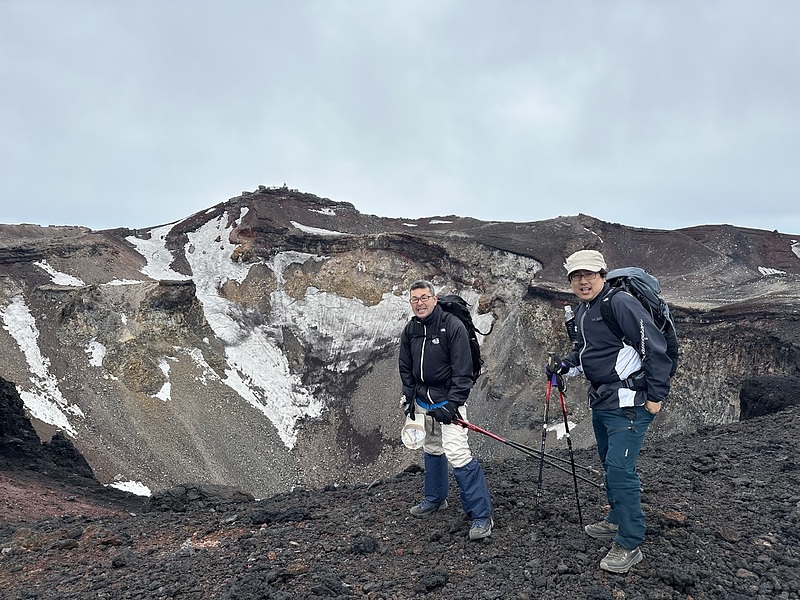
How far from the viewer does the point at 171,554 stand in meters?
5.36

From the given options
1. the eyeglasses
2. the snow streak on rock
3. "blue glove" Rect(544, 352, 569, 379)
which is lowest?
the snow streak on rock

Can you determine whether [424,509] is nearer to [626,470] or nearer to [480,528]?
[480,528]

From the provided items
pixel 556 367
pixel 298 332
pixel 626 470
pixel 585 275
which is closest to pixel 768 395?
pixel 556 367

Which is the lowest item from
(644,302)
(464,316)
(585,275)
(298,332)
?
(298,332)

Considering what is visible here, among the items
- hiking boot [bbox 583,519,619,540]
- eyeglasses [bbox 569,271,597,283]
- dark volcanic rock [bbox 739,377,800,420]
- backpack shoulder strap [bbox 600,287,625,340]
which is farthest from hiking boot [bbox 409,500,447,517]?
dark volcanic rock [bbox 739,377,800,420]

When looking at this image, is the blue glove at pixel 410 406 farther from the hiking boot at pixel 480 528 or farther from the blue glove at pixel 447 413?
the hiking boot at pixel 480 528

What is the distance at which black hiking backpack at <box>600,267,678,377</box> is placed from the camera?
4.22 meters

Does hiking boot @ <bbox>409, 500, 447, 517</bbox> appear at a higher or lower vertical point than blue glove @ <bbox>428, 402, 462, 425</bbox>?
lower

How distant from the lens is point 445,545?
5.03 metres

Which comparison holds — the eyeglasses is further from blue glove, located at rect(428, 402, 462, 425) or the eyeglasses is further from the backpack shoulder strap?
blue glove, located at rect(428, 402, 462, 425)

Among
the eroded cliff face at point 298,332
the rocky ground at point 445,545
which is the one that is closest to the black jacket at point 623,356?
the rocky ground at point 445,545

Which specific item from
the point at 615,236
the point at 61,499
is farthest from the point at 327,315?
the point at 615,236

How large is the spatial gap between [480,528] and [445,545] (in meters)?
0.38

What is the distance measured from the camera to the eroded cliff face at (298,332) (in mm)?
20406
